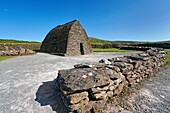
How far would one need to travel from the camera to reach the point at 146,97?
343 cm

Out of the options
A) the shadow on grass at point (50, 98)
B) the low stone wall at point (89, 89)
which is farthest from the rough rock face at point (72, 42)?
the low stone wall at point (89, 89)

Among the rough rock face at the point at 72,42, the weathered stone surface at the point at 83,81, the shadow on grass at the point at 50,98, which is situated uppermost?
the rough rock face at the point at 72,42

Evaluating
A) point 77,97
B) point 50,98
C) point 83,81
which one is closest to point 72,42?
point 50,98

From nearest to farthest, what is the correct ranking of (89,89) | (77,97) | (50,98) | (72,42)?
(77,97)
(89,89)
(50,98)
(72,42)

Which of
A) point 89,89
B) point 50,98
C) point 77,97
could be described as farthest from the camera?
point 50,98

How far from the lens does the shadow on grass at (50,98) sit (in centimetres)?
282

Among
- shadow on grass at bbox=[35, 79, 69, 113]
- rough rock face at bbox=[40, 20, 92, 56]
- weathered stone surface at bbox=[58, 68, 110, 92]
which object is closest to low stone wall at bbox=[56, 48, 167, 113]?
weathered stone surface at bbox=[58, 68, 110, 92]

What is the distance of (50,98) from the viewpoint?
3.32 m

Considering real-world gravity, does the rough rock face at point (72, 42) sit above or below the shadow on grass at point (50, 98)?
above

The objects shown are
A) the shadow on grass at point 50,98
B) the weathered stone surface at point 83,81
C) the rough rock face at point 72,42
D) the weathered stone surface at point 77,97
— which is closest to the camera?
the weathered stone surface at point 77,97

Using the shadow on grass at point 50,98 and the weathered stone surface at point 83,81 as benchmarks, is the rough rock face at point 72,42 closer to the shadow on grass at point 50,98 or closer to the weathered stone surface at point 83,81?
the shadow on grass at point 50,98

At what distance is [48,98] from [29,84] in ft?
5.58

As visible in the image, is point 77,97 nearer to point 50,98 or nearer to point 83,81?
point 83,81

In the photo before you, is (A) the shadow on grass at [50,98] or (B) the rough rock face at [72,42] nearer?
(A) the shadow on grass at [50,98]
